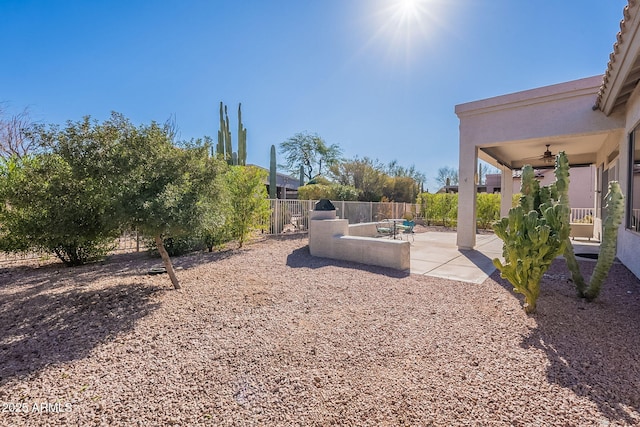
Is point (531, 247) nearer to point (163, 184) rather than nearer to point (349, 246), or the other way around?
point (349, 246)

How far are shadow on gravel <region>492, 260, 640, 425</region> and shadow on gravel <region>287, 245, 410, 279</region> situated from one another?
8.42 feet

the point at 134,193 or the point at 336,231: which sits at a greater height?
the point at 134,193

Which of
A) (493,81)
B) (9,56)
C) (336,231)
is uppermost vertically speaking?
(9,56)

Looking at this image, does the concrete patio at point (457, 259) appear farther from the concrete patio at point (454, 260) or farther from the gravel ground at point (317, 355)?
the gravel ground at point (317, 355)

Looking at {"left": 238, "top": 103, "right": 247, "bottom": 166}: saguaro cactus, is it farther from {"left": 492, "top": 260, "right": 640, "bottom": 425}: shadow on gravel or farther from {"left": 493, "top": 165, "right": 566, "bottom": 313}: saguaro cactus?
{"left": 492, "top": 260, "right": 640, "bottom": 425}: shadow on gravel

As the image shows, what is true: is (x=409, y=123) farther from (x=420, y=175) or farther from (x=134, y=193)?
(x=420, y=175)

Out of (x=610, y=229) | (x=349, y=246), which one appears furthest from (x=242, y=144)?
(x=610, y=229)

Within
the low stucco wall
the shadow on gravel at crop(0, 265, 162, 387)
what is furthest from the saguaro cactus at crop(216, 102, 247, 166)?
the shadow on gravel at crop(0, 265, 162, 387)

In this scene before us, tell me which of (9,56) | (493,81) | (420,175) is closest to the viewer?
(493,81)

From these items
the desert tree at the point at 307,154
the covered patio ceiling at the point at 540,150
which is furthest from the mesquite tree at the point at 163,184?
the desert tree at the point at 307,154

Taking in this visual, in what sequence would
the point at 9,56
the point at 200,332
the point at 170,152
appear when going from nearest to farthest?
the point at 200,332
the point at 170,152
the point at 9,56

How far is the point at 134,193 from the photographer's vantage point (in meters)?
4.04

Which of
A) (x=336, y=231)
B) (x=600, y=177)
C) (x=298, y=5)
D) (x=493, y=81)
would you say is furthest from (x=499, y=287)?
(x=600, y=177)

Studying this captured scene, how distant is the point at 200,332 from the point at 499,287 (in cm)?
499
